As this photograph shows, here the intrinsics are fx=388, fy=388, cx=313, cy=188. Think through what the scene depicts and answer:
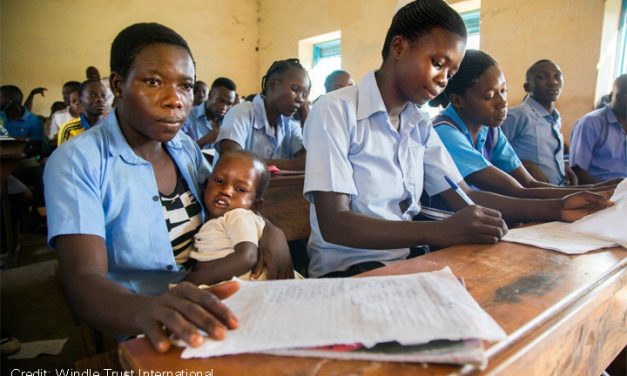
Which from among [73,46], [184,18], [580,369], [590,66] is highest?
[184,18]

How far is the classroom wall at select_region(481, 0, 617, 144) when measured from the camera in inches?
144

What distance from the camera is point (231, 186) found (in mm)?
1287

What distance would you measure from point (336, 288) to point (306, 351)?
0.16 metres

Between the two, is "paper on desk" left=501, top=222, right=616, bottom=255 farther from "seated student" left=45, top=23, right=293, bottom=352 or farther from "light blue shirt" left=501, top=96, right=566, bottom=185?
"light blue shirt" left=501, top=96, right=566, bottom=185

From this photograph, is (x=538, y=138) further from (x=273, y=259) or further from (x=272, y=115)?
(x=273, y=259)

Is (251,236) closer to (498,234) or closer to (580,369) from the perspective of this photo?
(498,234)

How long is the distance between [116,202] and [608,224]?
1255 millimetres

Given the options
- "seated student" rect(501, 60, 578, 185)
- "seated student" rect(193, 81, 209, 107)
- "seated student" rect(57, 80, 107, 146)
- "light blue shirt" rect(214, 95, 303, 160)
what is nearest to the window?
"seated student" rect(193, 81, 209, 107)

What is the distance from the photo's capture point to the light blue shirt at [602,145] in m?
2.81

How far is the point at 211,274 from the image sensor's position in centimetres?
103

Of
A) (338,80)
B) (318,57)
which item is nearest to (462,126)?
(338,80)

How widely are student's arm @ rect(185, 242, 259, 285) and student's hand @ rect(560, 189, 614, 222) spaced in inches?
37.8

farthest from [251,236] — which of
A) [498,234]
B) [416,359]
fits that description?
[416,359]

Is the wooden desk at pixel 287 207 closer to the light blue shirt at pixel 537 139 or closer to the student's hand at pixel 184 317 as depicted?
the student's hand at pixel 184 317
